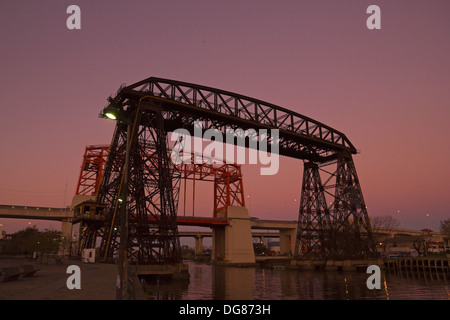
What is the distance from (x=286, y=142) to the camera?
150 ft

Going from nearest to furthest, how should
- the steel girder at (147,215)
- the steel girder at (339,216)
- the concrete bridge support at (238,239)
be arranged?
the steel girder at (147,215)
the steel girder at (339,216)
the concrete bridge support at (238,239)

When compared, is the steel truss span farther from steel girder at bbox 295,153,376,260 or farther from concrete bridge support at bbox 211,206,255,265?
concrete bridge support at bbox 211,206,255,265

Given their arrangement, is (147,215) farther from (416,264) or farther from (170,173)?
(416,264)

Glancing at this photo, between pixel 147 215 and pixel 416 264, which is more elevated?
pixel 147 215

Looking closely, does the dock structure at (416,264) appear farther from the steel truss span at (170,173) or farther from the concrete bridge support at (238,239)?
the concrete bridge support at (238,239)

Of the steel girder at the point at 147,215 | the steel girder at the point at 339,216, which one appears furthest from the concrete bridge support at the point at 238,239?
the steel girder at the point at 147,215

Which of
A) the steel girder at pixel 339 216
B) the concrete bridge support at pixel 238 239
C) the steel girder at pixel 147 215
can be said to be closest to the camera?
the steel girder at pixel 147 215

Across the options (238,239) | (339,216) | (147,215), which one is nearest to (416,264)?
(339,216)

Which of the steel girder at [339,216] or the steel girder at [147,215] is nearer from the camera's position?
the steel girder at [147,215]

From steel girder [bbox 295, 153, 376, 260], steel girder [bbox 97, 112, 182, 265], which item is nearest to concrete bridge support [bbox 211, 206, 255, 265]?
steel girder [bbox 295, 153, 376, 260]

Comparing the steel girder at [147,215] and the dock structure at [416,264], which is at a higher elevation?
the steel girder at [147,215]

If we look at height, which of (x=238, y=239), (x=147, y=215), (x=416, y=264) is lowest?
(x=416, y=264)

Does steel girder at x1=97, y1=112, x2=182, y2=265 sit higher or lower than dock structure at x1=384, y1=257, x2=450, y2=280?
higher

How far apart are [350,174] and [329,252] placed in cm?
1233
